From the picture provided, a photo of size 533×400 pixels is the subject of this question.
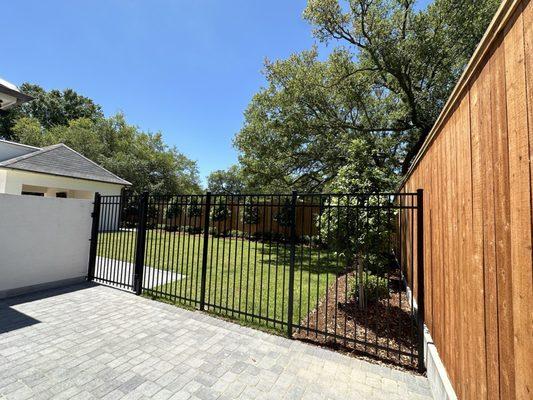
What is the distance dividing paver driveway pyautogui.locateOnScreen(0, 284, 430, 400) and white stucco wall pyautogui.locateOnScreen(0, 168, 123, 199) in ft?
40.8

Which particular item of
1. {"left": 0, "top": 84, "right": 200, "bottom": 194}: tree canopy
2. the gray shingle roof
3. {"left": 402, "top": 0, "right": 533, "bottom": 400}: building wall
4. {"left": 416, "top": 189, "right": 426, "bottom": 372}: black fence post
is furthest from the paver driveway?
{"left": 0, "top": 84, "right": 200, "bottom": 194}: tree canopy

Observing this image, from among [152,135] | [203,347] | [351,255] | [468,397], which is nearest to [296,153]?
[351,255]

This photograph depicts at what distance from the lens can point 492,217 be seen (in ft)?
4.93

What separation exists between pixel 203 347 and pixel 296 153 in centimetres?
964

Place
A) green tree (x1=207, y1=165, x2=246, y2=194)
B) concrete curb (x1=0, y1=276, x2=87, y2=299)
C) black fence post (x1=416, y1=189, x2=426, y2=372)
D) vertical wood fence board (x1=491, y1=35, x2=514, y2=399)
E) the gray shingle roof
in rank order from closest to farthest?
vertical wood fence board (x1=491, y1=35, x2=514, y2=399) → black fence post (x1=416, y1=189, x2=426, y2=372) → concrete curb (x1=0, y1=276, x2=87, y2=299) → the gray shingle roof → green tree (x1=207, y1=165, x2=246, y2=194)

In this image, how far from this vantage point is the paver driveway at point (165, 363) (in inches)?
112

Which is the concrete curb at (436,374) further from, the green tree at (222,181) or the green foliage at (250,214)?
the green tree at (222,181)

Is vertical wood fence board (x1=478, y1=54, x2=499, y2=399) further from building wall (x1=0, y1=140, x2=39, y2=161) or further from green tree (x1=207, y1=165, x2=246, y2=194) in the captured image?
green tree (x1=207, y1=165, x2=246, y2=194)

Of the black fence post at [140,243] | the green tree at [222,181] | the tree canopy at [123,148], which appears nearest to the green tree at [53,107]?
the tree canopy at [123,148]

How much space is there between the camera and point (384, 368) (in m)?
3.43

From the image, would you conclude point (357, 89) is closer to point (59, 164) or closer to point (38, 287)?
point (38, 287)

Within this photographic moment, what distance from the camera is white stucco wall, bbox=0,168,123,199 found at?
13.5 m

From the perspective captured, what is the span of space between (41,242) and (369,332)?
22.9 ft

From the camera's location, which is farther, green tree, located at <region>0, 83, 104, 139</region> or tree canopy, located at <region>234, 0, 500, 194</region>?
green tree, located at <region>0, 83, 104, 139</region>
